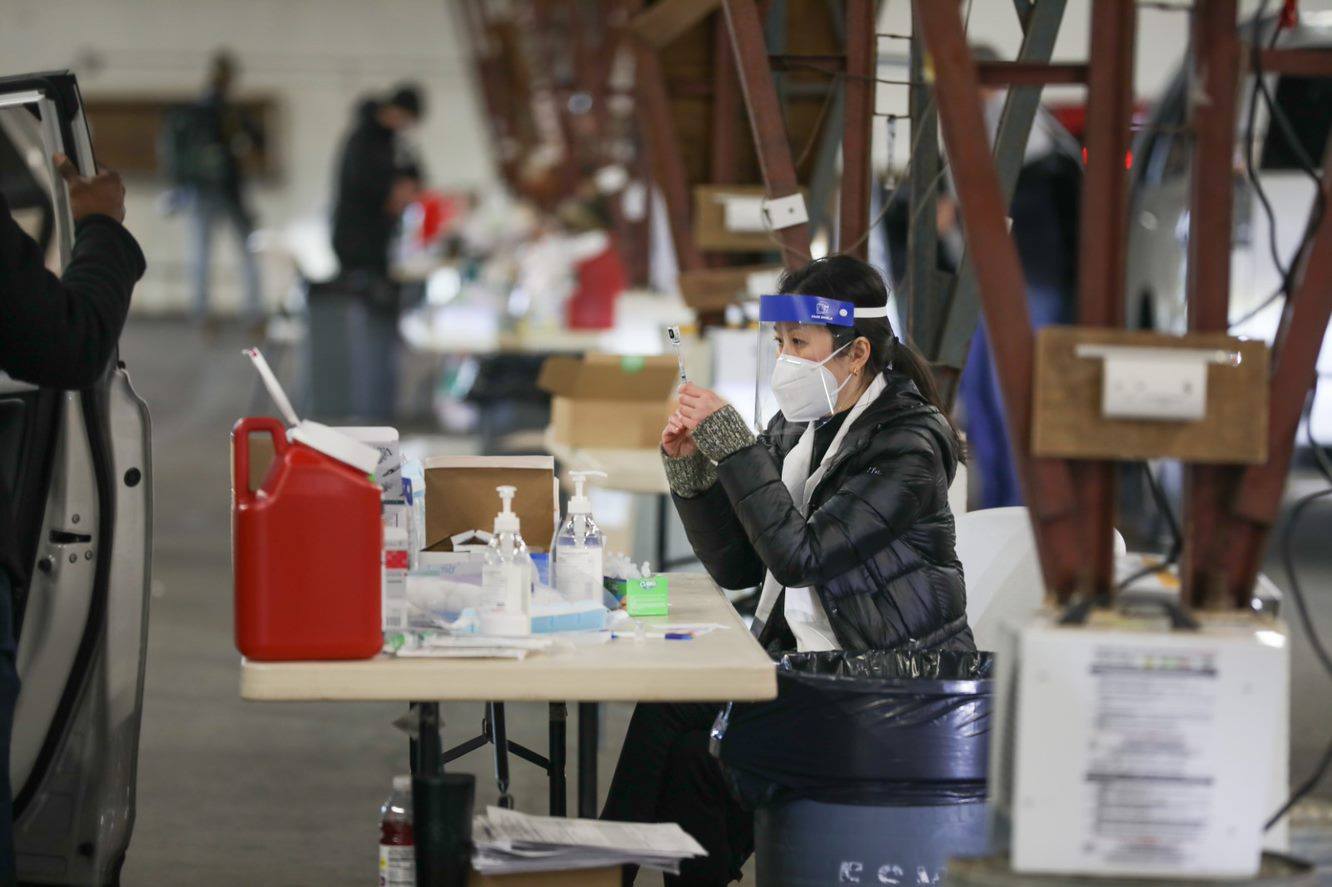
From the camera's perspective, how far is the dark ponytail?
10.6 feet

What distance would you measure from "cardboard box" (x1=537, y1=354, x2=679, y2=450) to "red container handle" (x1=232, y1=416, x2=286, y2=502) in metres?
2.75

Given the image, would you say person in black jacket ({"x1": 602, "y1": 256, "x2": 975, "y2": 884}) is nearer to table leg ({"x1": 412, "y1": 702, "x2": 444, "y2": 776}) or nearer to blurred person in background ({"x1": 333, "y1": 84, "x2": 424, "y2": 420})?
table leg ({"x1": 412, "y1": 702, "x2": 444, "y2": 776})

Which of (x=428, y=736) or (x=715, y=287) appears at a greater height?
(x=715, y=287)

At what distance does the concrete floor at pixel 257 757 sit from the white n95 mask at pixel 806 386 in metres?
1.53

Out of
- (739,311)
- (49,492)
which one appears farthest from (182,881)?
(739,311)

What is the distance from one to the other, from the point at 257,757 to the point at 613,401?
1.54 metres

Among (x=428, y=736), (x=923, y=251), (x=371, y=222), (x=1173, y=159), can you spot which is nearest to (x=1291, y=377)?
(x=428, y=736)

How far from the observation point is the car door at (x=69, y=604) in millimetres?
3209

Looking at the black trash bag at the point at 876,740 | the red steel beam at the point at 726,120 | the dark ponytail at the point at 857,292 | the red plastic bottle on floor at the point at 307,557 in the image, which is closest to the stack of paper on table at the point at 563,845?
the black trash bag at the point at 876,740

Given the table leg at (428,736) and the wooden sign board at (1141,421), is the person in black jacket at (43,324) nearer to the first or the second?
the table leg at (428,736)

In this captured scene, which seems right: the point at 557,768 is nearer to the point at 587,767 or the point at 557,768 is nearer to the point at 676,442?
the point at 587,767

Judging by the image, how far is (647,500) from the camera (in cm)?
519

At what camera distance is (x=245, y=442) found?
242cm

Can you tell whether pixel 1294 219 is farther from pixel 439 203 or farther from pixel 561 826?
pixel 439 203
